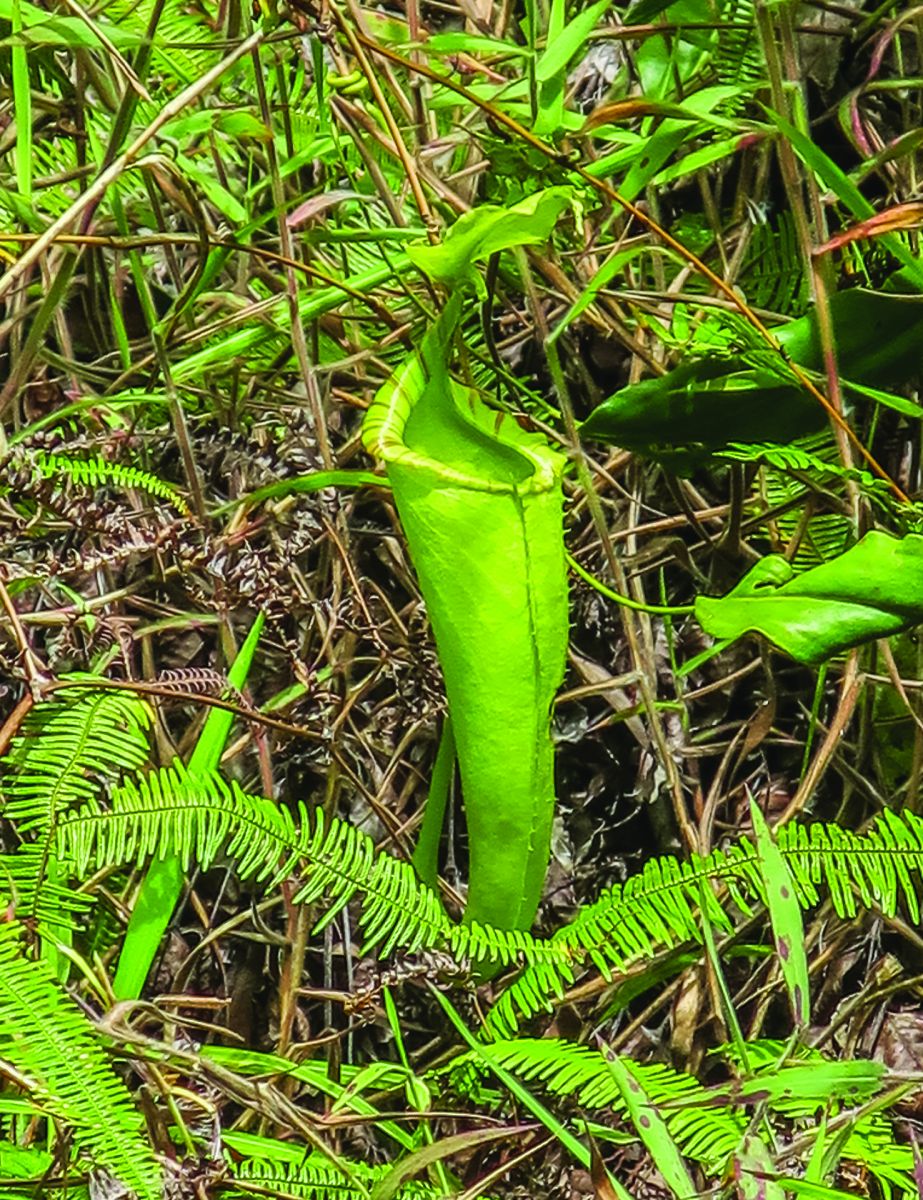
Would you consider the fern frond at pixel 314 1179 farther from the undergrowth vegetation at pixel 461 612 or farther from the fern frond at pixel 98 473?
the fern frond at pixel 98 473

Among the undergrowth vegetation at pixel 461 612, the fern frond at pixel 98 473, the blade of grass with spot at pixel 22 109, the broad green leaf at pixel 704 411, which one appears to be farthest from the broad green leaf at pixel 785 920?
the blade of grass with spot at pixel 22 109

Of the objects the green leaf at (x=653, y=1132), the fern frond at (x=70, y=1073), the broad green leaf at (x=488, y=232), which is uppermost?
the broad green leaf at (x=488, y=232)

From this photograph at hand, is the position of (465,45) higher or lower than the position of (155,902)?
higher

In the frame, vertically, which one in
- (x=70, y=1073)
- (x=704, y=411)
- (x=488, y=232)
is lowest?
(x=70, y=1073)

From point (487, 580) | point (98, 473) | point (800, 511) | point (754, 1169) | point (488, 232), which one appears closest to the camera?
point (754, 1169)

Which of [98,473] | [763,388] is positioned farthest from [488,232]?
[98,473]

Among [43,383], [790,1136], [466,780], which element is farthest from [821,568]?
[43,383]

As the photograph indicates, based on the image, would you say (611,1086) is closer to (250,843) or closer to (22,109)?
(250,843)
